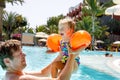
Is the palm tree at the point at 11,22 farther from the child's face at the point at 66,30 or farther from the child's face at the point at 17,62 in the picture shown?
the child's face at the point at 17,62

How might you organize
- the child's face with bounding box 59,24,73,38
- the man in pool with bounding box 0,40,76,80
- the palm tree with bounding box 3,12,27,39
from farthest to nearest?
the palm tree with bounding box 3,12,27,39 → the child's face with bounding box 59,24,73,38 → the man in pool with bounding box 0,40,76,80

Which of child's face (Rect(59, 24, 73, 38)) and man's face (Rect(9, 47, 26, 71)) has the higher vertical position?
child's face (Rect(59, 24, 73, 38))

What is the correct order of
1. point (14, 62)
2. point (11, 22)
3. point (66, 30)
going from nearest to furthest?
point (14, 62)
point (66, 30)
point (11, 22)

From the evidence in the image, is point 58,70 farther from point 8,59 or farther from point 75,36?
point 8,59

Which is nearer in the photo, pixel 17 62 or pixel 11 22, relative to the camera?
pixel 17 62

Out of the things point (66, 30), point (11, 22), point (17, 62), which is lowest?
point (17, 62)

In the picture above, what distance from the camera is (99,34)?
47062 millimetres

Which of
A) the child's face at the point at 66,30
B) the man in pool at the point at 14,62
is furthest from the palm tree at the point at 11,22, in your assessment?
the man in pool at the point at 14,62

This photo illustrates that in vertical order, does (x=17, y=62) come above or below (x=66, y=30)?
below

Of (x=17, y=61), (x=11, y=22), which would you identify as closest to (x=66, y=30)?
(x=17, y=61)

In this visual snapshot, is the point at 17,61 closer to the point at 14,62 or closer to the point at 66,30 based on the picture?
→ the point at 14,62

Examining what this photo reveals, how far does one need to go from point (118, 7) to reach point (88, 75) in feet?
15.2

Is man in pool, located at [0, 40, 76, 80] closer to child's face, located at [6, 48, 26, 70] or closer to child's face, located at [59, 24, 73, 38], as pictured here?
child's face, located at [6, 48, 26, 70]

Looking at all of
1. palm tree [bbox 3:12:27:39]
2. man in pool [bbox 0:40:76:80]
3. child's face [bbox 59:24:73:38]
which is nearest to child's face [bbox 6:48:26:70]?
man in pool [bbox 0:40:76:80]
